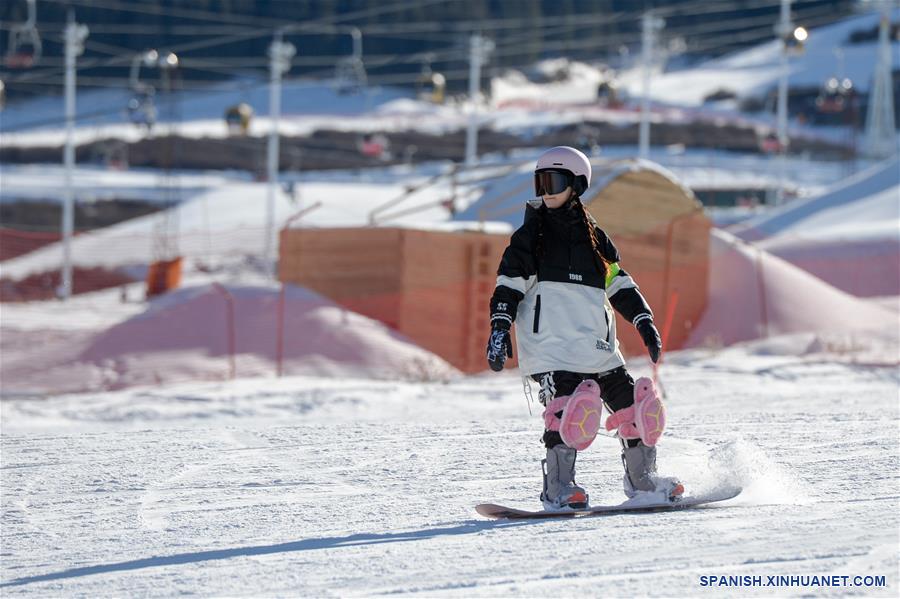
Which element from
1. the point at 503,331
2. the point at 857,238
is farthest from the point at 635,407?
the point at 857,238

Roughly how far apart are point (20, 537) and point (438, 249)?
10.2 meters

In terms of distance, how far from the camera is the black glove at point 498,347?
5785 mm

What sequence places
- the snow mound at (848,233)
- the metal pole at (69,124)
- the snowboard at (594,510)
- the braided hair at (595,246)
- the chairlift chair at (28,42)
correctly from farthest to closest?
the chairlift chair at (28,42) → the metal pole at (69,124) → the snow mound at (848,233) → the braided hair at (595,246) → the snowboard at (594,510)

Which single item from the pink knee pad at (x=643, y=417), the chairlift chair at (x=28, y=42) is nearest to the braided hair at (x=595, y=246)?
the pink knee pad at (x=643, y=417)

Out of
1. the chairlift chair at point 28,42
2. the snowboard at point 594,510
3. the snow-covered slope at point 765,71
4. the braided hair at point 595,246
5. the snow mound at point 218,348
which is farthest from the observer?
the snow-covered slope at point 765,71

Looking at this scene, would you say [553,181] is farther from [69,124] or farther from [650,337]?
[69,124]

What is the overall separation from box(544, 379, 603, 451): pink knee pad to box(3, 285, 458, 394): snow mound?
7.32 metres

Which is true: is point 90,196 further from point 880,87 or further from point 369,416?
point 369,416

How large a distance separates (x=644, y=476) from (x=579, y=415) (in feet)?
1.81

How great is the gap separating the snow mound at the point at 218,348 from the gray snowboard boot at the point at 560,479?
7.21 meters

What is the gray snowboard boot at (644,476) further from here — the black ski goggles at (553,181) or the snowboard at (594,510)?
the black ski goggles at (553,181)

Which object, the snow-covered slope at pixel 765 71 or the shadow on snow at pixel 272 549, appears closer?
the shadow on snow at pixel 272 549

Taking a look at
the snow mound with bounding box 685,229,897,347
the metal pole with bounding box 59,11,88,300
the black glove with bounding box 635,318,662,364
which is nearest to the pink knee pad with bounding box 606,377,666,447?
the black glove with bounding box 635,318,662,364

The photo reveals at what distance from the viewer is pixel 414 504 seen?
21.0ft
